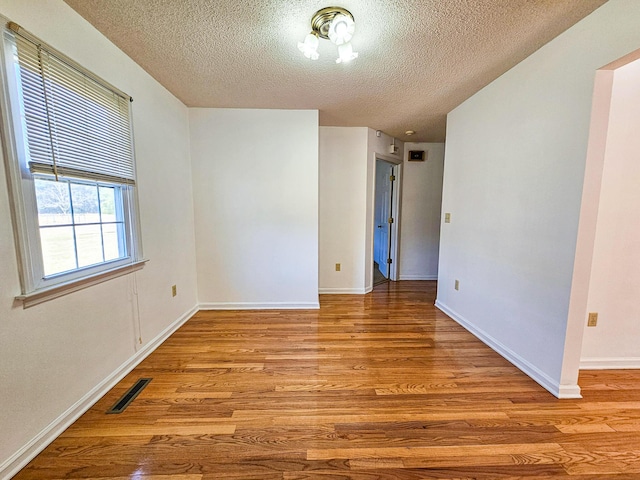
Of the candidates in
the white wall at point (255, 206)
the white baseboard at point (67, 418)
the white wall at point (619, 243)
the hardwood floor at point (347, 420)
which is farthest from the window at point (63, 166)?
the white wall at point (619, 243)

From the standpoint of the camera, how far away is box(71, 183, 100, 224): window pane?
1513 mm

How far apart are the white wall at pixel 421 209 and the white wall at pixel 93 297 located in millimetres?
3437

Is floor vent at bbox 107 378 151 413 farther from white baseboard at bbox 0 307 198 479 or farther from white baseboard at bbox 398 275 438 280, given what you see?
white baseboard at bbox 398 275 438 280

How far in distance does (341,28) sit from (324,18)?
131 millimetres

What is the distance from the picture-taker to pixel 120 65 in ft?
6.00

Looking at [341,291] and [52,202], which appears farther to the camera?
[341,291]

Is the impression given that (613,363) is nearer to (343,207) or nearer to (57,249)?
(343,207)

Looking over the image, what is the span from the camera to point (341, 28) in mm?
1432

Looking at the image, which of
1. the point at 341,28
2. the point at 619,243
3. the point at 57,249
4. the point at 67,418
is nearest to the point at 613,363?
the point at 619,243

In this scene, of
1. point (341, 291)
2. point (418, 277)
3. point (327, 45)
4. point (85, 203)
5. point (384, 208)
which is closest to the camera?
point (85, 203)

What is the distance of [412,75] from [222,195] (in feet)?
7.52

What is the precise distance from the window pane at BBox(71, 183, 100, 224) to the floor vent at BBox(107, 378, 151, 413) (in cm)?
117

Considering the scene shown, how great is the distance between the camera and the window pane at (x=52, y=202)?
1302mm

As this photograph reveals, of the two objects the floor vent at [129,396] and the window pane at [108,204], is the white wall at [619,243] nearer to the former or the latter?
the floor vent at [129,396]
